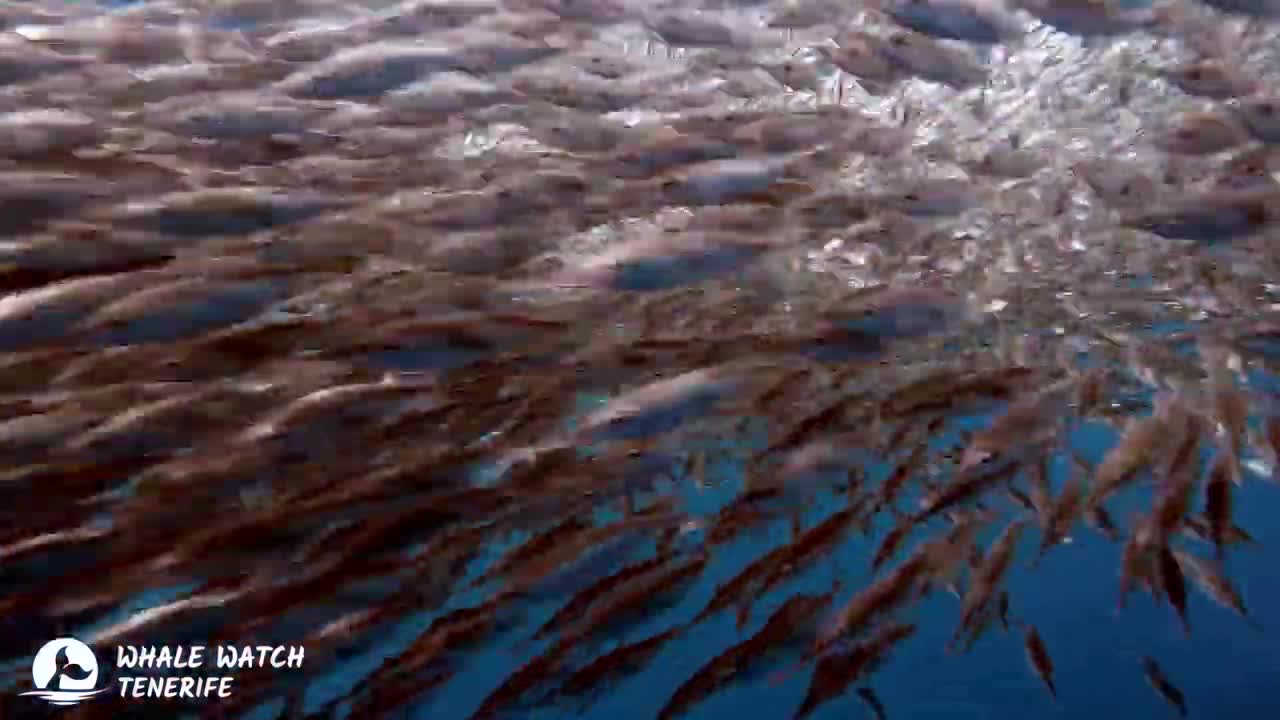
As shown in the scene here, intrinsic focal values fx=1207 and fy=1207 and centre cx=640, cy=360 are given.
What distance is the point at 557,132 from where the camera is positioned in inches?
132

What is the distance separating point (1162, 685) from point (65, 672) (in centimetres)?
186

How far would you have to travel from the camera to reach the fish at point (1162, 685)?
217cm

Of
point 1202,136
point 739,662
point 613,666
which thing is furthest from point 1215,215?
point 613,666

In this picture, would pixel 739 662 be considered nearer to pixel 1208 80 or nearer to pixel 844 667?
pixel 844 667

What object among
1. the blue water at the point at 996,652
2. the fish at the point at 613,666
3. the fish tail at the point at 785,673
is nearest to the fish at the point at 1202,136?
the blue water at the point at 996,652

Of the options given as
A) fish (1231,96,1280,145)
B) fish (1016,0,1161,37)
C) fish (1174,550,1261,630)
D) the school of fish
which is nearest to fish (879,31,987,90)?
the school of fish

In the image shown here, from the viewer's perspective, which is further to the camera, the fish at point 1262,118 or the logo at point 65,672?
the fish at point 1262,118

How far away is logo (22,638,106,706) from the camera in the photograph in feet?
5.75

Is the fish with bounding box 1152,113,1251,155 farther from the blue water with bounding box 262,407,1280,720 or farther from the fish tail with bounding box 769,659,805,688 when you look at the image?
the fish tail with bounding box 769,659,805,688

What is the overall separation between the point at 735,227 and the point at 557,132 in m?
1.18

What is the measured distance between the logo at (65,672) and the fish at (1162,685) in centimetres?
180

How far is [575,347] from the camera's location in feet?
8.46

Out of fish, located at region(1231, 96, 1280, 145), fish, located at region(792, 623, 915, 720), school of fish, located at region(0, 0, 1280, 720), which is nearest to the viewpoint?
school of fish, located at region(0, 0, 1280, 720)

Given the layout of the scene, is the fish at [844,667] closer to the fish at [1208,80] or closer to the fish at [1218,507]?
the fish at [1218,507]
